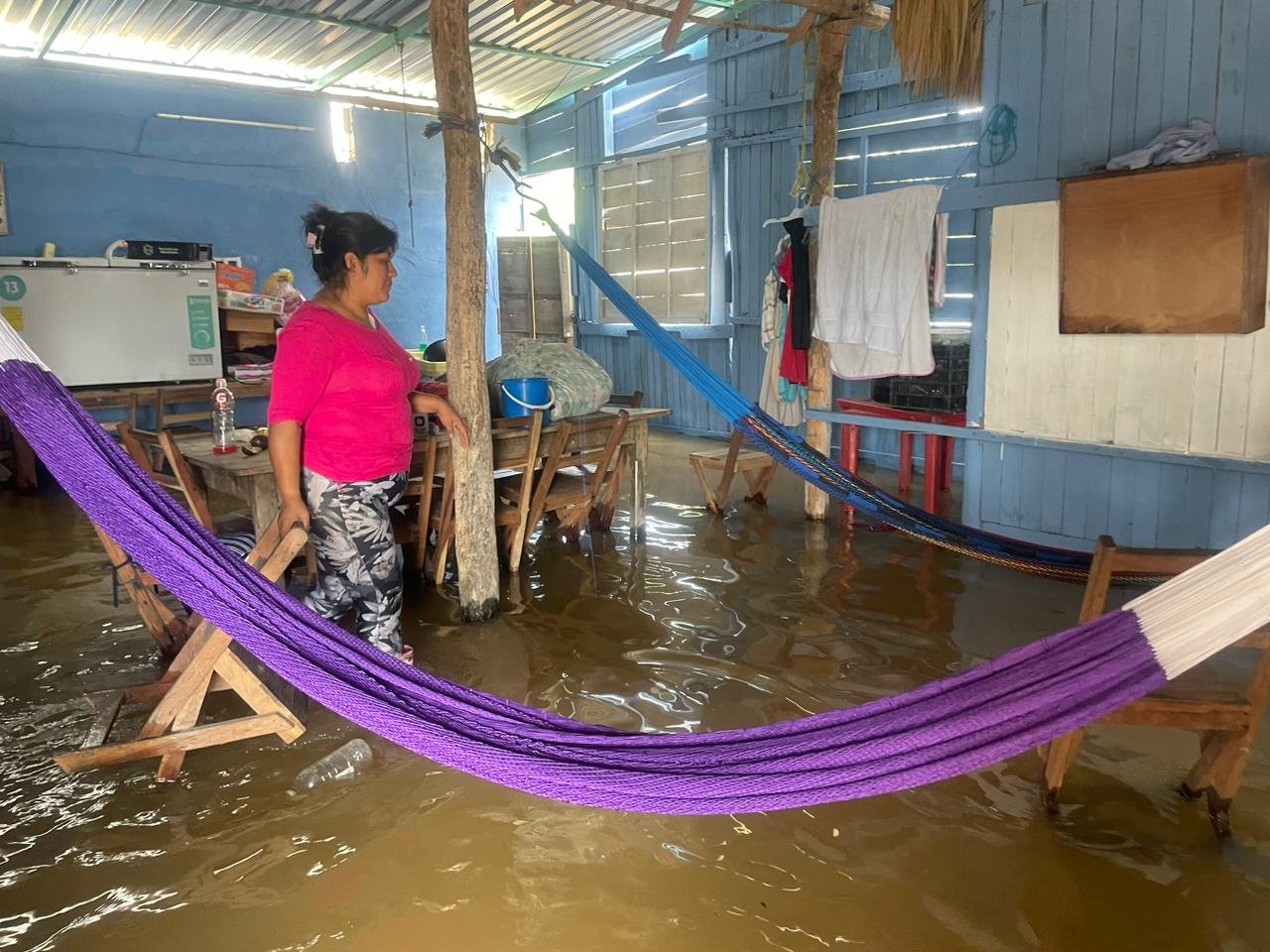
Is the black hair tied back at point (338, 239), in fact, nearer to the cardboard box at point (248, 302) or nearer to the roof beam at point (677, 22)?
the roof beam at point (677, 22)

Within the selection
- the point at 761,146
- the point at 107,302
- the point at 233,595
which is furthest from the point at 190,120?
the point at 233,595

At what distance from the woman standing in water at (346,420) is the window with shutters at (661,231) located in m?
5.10

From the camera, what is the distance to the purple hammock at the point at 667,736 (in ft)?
4.58

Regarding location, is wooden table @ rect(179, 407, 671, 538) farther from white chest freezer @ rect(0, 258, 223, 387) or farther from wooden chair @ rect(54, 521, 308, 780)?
white chest freezer @ rect(0, 258, 223, 387)

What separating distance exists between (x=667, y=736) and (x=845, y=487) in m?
2.32

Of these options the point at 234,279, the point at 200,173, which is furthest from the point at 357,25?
the point at 234,279

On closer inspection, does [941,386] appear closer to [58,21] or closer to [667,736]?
[667,736]

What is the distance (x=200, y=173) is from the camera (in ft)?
22.5

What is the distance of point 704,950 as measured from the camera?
1676 millimetres

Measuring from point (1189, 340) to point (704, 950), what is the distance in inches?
111

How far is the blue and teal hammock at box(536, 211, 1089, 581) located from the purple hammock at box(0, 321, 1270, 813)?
6.39 feet

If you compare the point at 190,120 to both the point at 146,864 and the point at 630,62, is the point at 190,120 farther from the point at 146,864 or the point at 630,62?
the point at 146,864

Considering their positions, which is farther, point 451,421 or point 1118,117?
point 1118,117

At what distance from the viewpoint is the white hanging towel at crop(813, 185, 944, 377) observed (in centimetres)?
393
